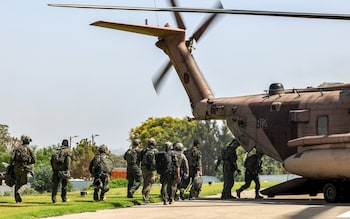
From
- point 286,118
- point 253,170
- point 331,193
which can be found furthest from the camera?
point 253,170

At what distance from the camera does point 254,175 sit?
20.8 m

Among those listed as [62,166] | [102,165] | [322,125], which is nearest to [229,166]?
[322,125]

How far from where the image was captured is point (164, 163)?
57.5 ft

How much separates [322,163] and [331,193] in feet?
3.68

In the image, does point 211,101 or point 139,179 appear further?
point 211,101

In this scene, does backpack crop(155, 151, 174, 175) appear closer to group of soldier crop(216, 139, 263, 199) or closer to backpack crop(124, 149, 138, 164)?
backpack crop(124, 149, 138, 164)

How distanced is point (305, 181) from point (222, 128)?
75.1 meters

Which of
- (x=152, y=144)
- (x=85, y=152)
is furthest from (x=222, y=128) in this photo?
(x=152, y=144)

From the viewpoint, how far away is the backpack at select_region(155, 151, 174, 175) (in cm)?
1744

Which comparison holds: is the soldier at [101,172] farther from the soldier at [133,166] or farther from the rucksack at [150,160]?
the soldier at [133,166]

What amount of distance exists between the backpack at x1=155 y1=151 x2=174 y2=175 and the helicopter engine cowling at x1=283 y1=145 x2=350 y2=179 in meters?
3.68

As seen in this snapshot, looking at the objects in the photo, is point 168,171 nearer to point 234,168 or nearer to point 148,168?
point 148,168

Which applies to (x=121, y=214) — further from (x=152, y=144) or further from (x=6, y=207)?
(x=152, y=144)

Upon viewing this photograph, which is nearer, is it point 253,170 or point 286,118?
point 286,118
